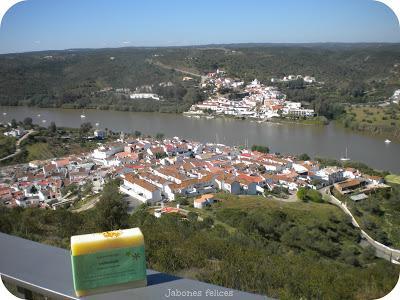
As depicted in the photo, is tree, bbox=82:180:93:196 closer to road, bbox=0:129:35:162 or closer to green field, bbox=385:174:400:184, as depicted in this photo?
road, bbox=0:129:35:162

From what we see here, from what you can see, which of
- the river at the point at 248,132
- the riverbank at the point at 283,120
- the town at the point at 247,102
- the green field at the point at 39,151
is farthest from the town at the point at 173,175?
the town at the point at 247,102

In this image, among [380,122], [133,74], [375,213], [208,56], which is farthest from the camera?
[208,56]

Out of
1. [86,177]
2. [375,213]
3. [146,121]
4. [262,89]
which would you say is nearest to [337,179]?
[375,213]

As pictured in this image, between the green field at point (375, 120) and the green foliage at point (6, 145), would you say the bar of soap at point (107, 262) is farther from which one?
the green field at point (375, 120)

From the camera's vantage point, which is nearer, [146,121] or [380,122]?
[380,122]

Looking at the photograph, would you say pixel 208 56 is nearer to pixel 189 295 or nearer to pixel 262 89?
pixel 262 89

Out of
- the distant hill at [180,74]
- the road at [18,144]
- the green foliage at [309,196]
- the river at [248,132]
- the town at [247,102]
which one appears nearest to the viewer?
the green foliage at [309,196]
